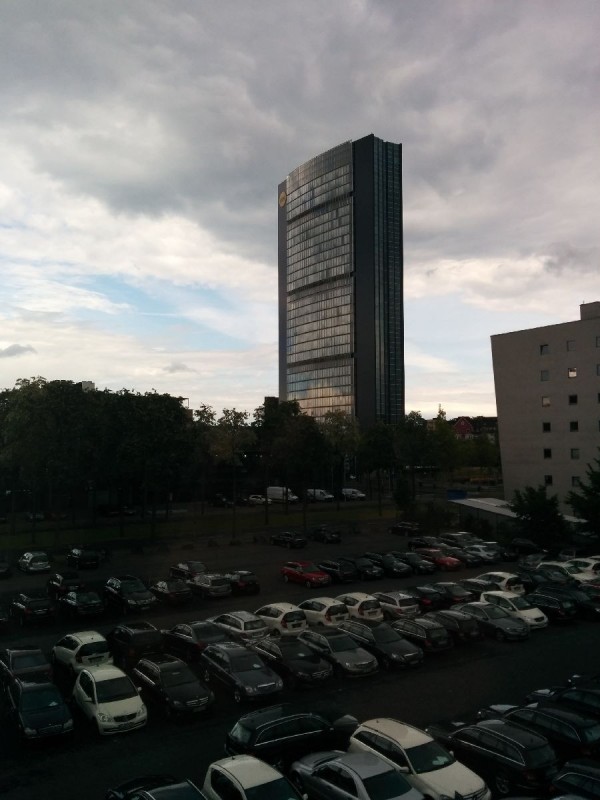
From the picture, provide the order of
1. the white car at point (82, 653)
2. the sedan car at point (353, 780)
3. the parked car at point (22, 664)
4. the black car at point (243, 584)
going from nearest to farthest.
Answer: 1. the sedan car at point (353, 780)
2. the parked car at point (22, 664)
3. the white car at point (82, 653)
4. the black car at point (243, 584)

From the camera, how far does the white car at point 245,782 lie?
11438 mm

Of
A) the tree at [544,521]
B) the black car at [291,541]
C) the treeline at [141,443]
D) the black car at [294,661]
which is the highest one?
the treeline at [141,443]

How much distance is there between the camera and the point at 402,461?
76000 millimetres

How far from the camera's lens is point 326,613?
88.5 feet

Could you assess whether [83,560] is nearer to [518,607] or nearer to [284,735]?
[518,607]

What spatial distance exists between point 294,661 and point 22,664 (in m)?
8.91

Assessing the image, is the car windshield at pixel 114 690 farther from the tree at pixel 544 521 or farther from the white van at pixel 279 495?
the white van at pixel 279 495

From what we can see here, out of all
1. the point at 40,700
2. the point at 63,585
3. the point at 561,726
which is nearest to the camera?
the point at 561,726

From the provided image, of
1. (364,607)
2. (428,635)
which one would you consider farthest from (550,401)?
(428,635)

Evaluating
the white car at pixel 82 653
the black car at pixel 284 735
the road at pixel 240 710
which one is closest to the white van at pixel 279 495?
the road at pixel 240 710

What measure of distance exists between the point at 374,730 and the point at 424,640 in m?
10.0

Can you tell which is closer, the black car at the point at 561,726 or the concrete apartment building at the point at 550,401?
the black car at the point at 561,726

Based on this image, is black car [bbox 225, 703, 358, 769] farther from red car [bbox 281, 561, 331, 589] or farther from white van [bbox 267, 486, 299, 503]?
white van [bbox 267, 486, 299, 503]

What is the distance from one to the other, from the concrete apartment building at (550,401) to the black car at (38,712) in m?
59.4
